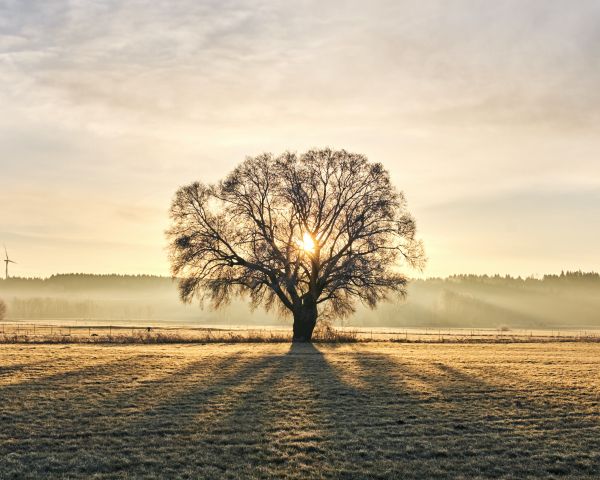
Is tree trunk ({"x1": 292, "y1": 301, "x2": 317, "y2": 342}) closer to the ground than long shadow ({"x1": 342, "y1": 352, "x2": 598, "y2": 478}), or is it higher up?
higher up

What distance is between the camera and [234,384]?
24.2 m

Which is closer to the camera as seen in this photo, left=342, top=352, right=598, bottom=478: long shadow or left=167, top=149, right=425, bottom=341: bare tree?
left=342, top=352, right=598, bottom=478: long shadow


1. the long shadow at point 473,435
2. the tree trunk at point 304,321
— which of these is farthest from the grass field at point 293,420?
the tree trunk at point 304,321

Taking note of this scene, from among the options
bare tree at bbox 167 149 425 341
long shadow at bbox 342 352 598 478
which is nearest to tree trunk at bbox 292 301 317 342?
bare tree at bbox 167 149 425 341

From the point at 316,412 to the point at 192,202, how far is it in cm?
3332

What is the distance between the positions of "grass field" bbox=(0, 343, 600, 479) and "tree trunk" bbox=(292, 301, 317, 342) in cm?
1892

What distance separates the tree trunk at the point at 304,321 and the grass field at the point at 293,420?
18.9 metres

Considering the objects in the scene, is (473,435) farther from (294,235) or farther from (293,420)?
(294,235)

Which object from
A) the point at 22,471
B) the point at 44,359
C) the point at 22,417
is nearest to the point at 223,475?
the point at 22,471

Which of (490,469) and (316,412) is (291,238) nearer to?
(316,412)

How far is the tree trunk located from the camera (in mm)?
50156

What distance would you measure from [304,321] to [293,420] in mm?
32716

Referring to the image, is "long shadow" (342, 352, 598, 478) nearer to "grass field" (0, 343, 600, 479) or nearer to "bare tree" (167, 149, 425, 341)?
"grass field" (0, 343, 600, 479)

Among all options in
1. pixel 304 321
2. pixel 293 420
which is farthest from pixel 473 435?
pixel 304 321
